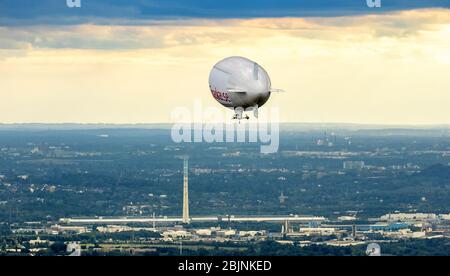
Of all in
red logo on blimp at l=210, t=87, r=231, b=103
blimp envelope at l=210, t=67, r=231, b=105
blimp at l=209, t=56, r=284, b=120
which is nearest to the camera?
blimp at l=209, t=56, r=284, b=120

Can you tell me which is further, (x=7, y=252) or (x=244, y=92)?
(x=7, y=252)

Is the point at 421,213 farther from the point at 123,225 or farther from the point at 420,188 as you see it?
the point at 123,225

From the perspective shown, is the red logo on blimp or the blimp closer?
the blimp

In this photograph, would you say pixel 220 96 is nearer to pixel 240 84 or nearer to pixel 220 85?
pixel 220 85

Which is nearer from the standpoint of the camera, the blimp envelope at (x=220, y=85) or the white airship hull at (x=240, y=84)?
the white airship hull at (x=240, y=84)

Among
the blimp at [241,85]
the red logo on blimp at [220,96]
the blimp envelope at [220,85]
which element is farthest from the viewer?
the red logo on blimp at [220,96]

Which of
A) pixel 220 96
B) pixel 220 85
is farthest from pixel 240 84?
pixel 220 96
